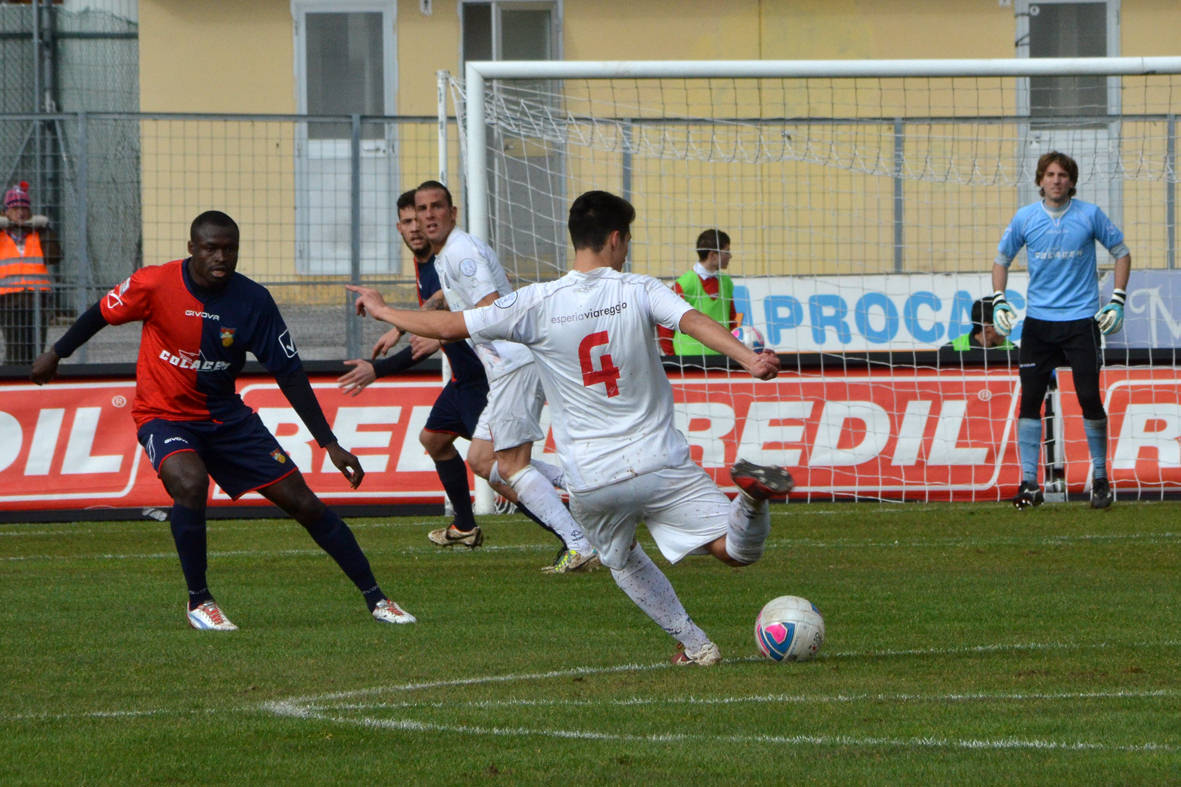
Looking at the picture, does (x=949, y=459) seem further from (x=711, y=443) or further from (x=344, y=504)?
(x=344, y=504)

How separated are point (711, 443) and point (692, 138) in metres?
3.73

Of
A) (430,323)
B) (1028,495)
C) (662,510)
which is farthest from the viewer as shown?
(1028,495)

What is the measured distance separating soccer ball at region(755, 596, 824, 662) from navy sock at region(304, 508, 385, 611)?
2.08m

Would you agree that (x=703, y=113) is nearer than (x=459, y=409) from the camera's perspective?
No

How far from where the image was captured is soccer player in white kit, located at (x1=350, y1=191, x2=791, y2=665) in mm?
6391


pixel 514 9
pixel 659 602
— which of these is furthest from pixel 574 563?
pixel 514 9

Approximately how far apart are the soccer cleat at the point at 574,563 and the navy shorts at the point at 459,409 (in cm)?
125

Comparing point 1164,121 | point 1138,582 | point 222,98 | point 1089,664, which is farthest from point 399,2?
point 1089,664

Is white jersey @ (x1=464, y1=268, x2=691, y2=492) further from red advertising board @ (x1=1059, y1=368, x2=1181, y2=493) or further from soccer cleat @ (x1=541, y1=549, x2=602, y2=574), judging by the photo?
red advertising board @ (x1=1059, y1=368, x2=1181, y2=493)

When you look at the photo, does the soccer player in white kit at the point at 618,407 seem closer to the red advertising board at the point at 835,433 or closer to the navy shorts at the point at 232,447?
the navy shorts at the point at 232,447

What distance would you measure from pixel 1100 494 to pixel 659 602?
6959 mm

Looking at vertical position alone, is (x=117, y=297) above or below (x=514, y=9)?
below

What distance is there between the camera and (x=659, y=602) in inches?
260

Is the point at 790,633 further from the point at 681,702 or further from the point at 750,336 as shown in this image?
the point at 750,336
